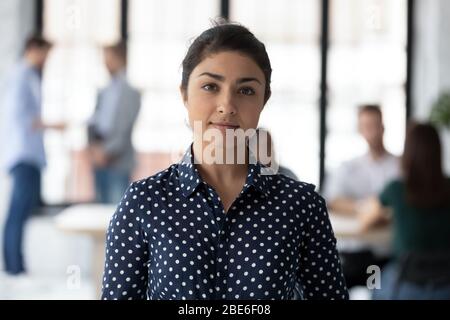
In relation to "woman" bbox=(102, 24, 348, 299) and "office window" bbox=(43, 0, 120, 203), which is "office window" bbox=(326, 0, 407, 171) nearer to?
"office window" bbox=(43, 0, 120, 203)

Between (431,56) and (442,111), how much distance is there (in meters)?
0.27

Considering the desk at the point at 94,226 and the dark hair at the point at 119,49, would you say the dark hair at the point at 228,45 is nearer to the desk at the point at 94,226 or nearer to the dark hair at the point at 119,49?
the desk at the point at 94,226

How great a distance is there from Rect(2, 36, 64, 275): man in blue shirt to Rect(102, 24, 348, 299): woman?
8.65 ft

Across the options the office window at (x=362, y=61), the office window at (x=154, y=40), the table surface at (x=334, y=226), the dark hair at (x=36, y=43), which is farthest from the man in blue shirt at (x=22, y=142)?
the office window at (x=362, y=61)

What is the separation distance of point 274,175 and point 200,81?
0.11m

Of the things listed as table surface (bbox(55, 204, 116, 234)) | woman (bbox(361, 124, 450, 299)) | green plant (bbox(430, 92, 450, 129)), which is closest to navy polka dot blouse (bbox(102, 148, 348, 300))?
woman (bbox(361, 124, 450, 299))

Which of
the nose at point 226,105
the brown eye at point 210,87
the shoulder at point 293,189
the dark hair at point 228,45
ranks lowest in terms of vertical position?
the shoulder at point 293,189

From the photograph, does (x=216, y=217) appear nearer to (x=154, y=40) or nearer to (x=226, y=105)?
(x=226, y=105)

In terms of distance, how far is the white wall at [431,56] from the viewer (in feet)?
11.3

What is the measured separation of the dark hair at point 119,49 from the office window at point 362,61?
90 centimetres

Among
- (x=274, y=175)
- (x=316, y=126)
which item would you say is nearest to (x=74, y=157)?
(x=316, y=126)

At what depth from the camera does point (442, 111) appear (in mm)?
3373

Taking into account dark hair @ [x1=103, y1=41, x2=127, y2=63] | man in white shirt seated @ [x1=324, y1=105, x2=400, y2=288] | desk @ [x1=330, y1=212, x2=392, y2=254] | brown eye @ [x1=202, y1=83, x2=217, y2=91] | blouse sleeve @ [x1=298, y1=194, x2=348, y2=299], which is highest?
dark hair @ [x1=103, y1=41, x2=127, y2=63]

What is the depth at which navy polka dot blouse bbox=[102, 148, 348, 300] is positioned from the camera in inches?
24.0
